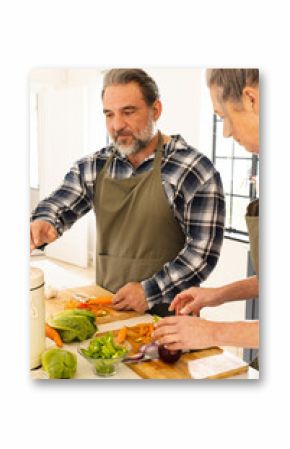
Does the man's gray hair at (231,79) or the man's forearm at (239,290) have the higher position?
the man's gray hair at (231,79)

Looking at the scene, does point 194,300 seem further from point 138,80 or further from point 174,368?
point 138,80

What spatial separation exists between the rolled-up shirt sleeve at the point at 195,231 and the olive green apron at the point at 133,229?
2 centimetres

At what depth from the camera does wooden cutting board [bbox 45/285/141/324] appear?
167 centimetres

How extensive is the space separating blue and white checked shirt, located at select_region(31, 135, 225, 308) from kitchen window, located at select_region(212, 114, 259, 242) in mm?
20

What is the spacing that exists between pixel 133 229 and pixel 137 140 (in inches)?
10.2

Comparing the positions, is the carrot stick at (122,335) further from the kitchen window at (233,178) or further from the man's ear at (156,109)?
the man's ear at (156,109)

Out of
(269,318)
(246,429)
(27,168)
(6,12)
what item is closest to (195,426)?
(246,429)

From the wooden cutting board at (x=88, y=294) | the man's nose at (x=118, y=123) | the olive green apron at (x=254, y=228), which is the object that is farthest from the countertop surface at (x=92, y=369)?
the man's nose at (x=118, y=123)

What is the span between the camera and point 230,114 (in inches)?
64.6

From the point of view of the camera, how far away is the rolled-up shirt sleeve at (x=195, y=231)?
1.64 m

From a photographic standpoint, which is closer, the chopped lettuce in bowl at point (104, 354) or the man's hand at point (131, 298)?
the chopped lettuce in bowl at point (104, 354)

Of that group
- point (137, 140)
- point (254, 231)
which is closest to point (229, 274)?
point (254, 231)

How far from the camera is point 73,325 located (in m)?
1.63

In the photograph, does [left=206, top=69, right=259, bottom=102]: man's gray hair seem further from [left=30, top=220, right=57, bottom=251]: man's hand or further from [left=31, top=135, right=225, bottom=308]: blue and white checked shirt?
[left=30, top=220, right=57, bottom=251]: man's hand
